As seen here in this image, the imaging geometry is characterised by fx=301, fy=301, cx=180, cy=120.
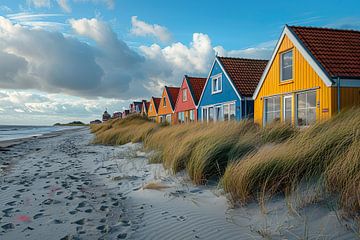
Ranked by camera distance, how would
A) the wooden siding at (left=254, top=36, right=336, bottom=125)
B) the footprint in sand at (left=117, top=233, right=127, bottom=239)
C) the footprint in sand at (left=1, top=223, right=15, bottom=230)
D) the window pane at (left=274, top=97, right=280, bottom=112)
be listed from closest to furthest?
the footprint in sand at (left=117, top=233, right=127, bottom=239) < the footprint in sand at (left=1, top=223, right=15, bottom=230) < the wooden siding at (left=254, top=36, right=336, bottom=125) < the window pane at (left=274, top=97, right=280, bottom=112)

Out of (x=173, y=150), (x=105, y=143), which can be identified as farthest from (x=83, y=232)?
(x=105, y=143)

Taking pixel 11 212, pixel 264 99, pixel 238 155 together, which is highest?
pixel 264 99

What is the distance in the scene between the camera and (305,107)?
13672mm

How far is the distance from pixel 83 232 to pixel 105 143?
42.3ft

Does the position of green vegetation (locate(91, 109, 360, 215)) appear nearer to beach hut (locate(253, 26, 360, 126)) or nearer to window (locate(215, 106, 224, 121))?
beach hut (locate(253, 26, 360, 126))

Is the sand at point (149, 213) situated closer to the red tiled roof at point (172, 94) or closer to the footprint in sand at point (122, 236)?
the footprint in sand at point (122, 236)

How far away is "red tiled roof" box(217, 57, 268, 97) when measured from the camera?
1991 cm

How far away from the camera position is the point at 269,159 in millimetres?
4387

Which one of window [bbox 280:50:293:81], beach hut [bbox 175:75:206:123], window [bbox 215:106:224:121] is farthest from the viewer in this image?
beach hut [bbox 175:75:206:123]

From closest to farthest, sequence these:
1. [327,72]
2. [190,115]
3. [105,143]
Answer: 1. [327,72]
2. [105,143]
3. [190,115]

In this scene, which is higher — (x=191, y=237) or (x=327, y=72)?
(x=327, y=72)

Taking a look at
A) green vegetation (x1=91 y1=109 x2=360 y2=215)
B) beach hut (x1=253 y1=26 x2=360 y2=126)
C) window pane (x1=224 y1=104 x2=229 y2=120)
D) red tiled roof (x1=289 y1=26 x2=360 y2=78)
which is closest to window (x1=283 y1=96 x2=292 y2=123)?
beach hut (x1=253 y1=26 x2=360 y2=126)

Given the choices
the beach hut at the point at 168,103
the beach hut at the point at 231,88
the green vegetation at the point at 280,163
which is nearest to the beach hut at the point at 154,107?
the beach hut at the point at 168,103

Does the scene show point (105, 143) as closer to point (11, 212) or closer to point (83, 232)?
point (11, 212)
